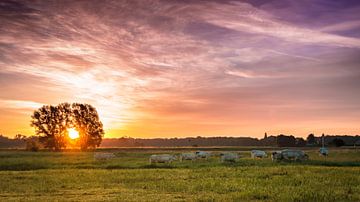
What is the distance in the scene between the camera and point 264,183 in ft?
96.7

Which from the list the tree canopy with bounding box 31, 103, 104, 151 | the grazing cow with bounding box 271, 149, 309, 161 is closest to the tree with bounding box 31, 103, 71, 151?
the tree canopy with bounding box 31, 103, 104, 151

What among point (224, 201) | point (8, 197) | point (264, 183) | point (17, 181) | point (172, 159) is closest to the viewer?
point (224, 201)

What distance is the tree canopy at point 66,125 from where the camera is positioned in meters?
116

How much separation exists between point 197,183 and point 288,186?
6308 mm

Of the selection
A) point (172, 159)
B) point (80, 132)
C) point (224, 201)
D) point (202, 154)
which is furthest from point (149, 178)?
point (80, 132)

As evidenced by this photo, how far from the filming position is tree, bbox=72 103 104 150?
4675 inches

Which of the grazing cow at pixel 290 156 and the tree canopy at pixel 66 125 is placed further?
the tree canopy at pixel 66 125

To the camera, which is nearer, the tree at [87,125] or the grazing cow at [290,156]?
the grazing cow at [290,156]

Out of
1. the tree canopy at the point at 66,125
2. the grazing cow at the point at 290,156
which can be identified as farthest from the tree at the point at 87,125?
the grazing cow at the point at 290,156

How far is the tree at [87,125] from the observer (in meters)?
119

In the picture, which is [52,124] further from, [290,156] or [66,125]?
[290,156]

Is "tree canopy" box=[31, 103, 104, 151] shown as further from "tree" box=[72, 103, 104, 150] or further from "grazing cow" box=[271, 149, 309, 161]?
"grazing cow" box=[271, 149, 309, 161]

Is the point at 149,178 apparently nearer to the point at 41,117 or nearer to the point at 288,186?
the point at 288,186

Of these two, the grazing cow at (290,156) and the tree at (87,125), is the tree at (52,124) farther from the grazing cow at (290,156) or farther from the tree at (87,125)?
the grazing cow at (290,156)
